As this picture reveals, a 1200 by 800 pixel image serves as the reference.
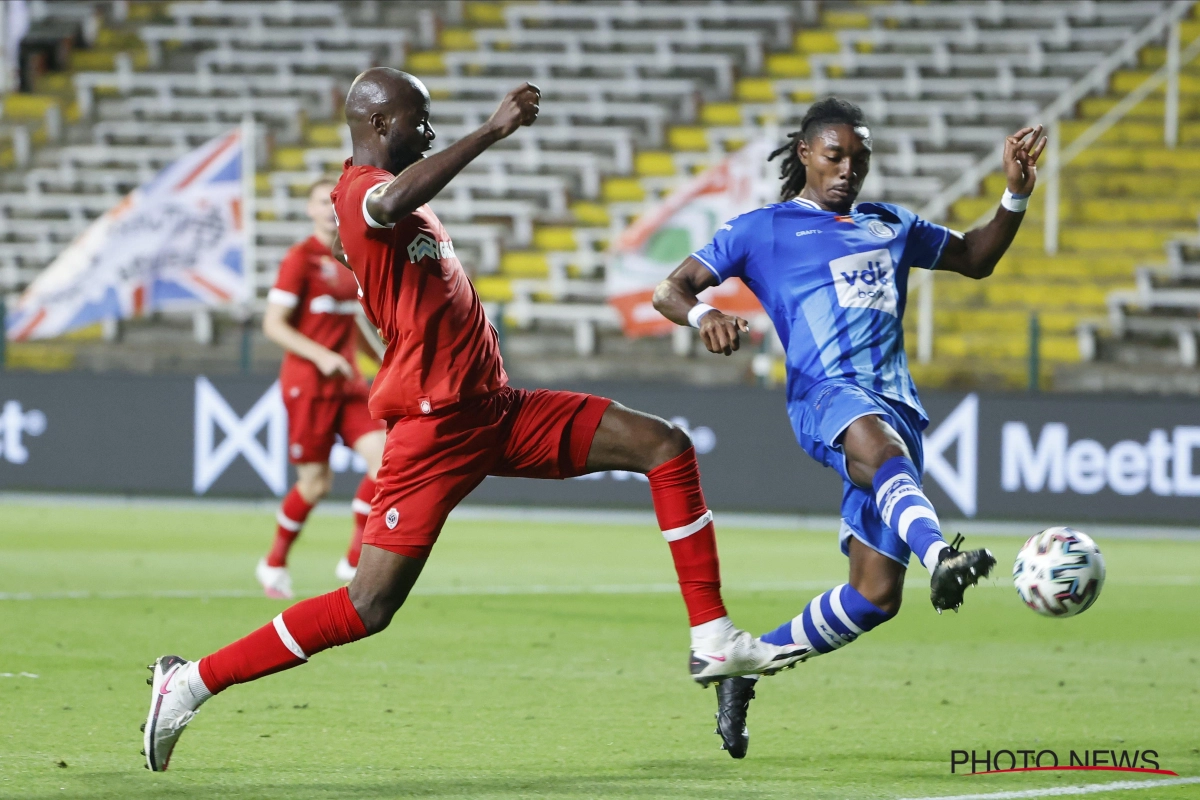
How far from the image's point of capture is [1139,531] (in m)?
15.8

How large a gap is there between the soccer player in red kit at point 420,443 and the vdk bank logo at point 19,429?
499 inches

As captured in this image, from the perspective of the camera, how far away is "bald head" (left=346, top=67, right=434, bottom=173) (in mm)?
5598

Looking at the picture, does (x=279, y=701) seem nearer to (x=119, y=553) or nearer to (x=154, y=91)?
(x=119, y=553)

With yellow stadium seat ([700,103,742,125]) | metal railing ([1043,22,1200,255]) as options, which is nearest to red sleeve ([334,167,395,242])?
metal railing ([1043,22,1200,255])

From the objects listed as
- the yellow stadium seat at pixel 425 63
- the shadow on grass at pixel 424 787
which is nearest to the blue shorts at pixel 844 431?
the shadow on grass at pixel 424 787

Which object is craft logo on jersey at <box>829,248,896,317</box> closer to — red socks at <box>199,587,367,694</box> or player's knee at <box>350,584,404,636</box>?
player's knee at <box>350,584,404,636</box>

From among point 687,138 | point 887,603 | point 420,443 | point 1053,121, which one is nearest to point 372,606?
point 420,443

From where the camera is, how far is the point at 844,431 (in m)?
5.93

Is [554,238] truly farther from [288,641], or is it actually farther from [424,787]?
[424,787]

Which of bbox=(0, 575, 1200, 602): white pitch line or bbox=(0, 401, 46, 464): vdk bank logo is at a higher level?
bbox=(0, 575, 1200, 602): white pitch line

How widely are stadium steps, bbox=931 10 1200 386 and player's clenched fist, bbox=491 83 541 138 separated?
41.1 feet

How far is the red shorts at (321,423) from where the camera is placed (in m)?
10.7

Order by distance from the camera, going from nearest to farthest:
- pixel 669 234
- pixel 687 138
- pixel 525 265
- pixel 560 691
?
1. pixel 560 691
2. pixel 669 234
3. pixel 525 265
4. pixel 687 138

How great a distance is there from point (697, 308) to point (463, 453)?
99cm
